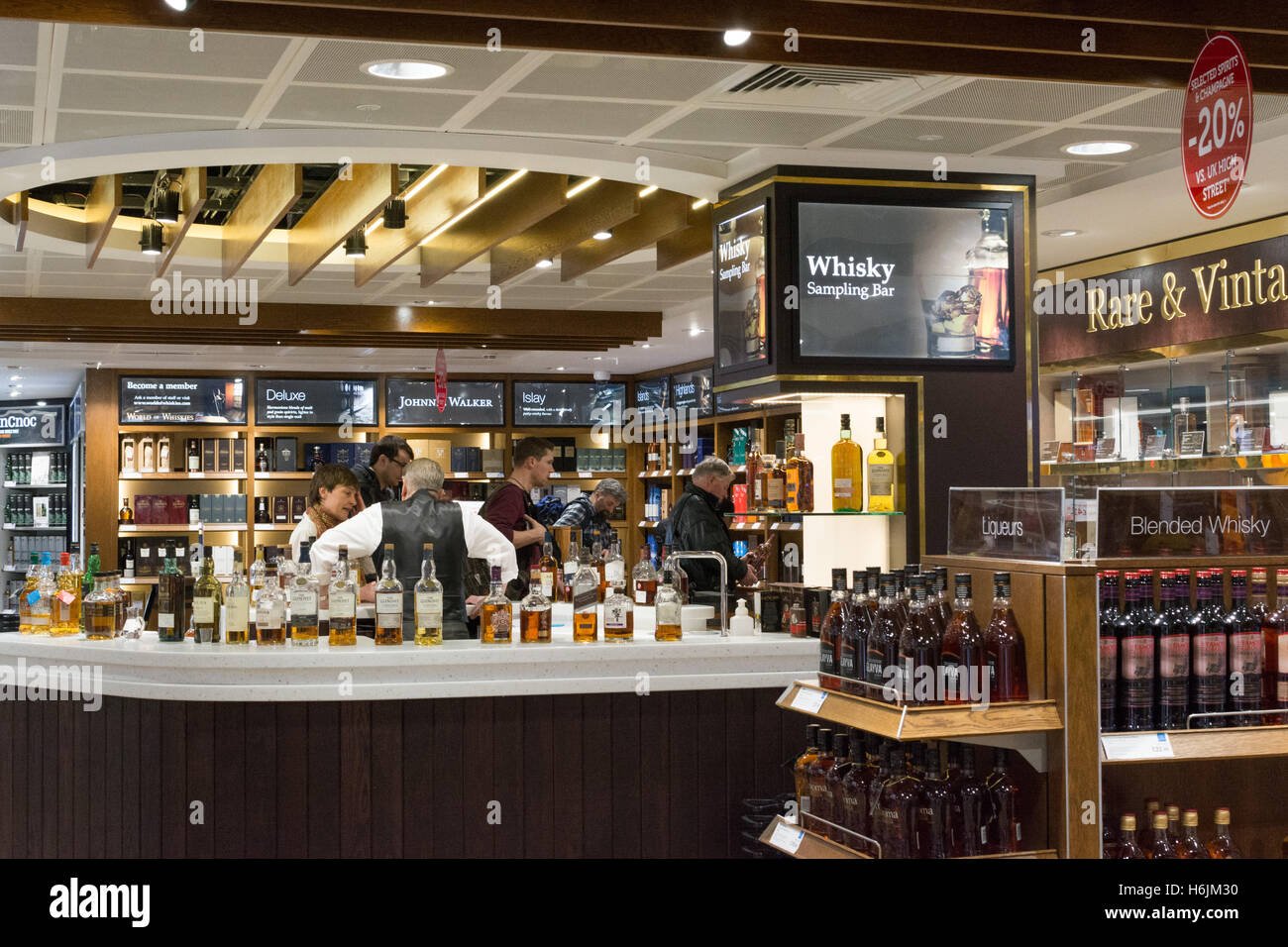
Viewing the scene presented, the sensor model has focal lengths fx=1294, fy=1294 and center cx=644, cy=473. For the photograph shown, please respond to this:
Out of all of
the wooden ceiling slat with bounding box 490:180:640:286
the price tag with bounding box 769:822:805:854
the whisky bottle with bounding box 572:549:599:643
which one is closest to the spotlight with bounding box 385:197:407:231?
the wooden ceiling slat with bounding box 490:180:640:286

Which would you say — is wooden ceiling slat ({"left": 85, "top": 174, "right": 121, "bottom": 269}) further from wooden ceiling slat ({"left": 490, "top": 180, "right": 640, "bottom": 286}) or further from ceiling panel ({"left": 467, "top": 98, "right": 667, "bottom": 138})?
ceiling panel ({"left": 467, "top": 98, "right": 667, "bottom": 138})

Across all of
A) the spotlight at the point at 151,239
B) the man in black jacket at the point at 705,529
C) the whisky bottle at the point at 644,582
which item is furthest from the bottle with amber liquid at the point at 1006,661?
the spotlight at the point at 151,239

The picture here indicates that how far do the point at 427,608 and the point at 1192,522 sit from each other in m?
2.34

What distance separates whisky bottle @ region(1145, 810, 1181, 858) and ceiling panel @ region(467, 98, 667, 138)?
106 inches

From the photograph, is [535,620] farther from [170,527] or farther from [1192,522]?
[170,527]

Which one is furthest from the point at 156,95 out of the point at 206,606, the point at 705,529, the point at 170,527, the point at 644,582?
the point at 170,527

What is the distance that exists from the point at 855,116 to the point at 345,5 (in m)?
2.04

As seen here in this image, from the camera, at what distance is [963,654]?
2877 mm

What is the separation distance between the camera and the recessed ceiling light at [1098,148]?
482cm

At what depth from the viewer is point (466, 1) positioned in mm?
3031

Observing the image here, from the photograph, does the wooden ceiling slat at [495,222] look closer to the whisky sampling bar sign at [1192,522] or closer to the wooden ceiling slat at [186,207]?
the wooden ceiling slat at [186,207]

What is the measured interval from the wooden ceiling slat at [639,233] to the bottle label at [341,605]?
254 centimetres

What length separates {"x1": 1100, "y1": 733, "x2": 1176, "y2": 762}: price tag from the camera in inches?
108
